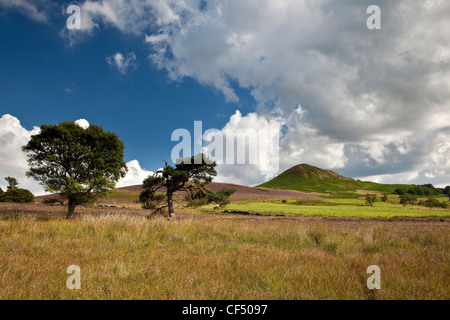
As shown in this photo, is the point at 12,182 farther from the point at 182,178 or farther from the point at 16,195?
the point at 182,178

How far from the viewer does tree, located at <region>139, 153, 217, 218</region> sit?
21.3 m

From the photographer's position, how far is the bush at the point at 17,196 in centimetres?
4753

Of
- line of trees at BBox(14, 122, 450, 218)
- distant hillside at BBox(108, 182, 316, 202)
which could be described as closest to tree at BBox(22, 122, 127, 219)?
line of trees at BBox(14, 122, 450, 218)

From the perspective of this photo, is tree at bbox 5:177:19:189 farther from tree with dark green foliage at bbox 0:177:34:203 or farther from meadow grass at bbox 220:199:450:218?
meadow grass at bbox 220:199:450:218

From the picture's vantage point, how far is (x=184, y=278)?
4793mm

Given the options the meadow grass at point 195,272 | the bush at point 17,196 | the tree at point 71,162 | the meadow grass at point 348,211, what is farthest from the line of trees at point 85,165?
the bush at point 17,196

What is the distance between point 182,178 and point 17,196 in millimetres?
49760

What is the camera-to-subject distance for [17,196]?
48.3 metres

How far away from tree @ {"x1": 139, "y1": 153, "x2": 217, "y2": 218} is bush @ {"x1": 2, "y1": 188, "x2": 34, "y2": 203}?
146 ft

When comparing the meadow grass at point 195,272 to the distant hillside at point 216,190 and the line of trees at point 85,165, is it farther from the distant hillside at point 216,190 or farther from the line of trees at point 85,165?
the distant hillside at point 216,190

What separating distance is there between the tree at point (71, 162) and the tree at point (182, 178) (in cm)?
356
